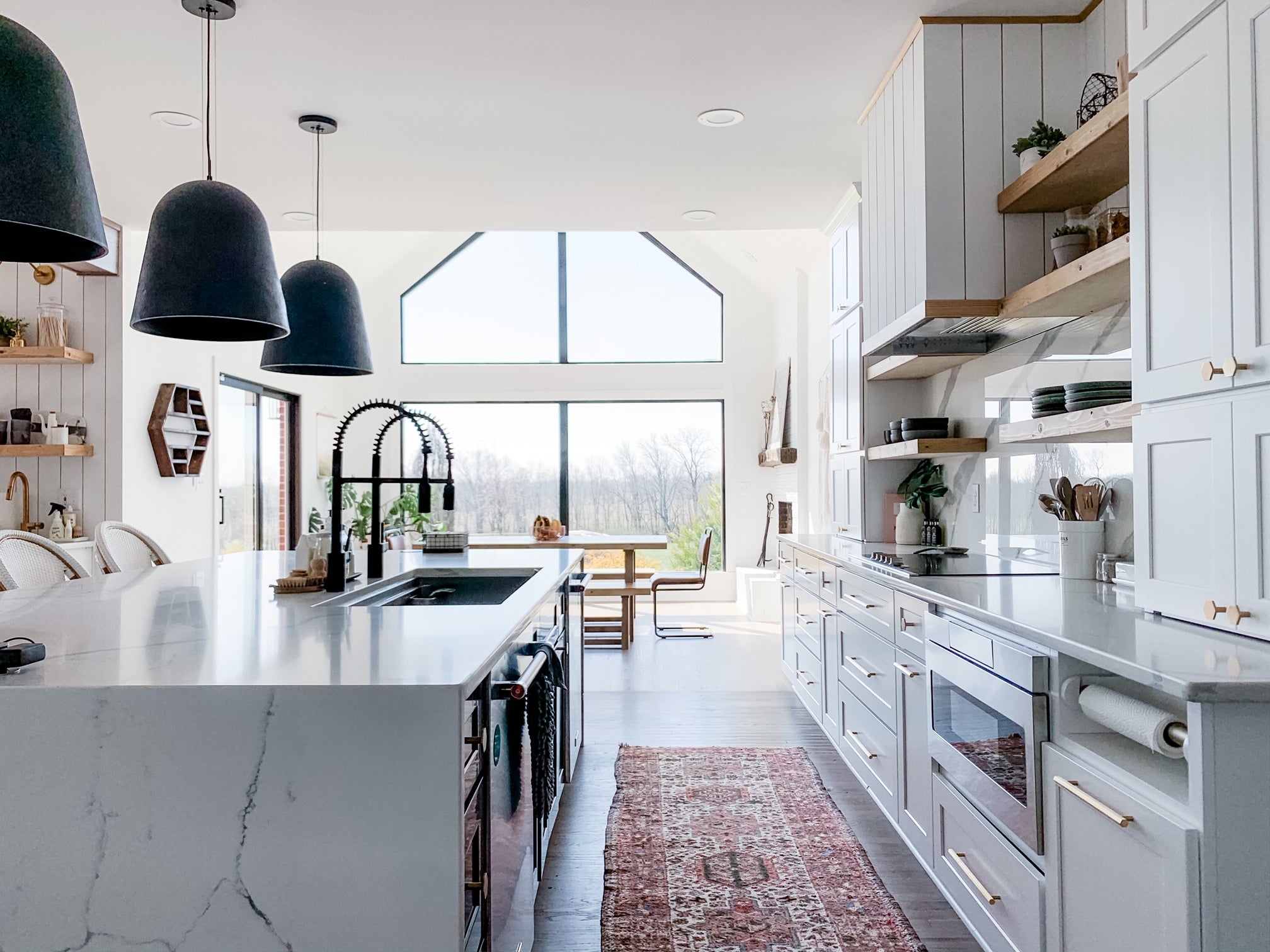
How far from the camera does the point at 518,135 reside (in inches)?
153

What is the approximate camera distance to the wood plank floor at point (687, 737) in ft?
8.16

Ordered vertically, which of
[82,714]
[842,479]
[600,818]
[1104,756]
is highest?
[842,479]

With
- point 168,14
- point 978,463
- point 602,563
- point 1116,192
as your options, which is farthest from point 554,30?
point 602,563

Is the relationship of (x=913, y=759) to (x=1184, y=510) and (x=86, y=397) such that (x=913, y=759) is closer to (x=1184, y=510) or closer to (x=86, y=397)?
(x=1184, y=510)

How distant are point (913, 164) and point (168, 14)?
249 centimetres

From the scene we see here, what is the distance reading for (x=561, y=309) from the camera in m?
9.22

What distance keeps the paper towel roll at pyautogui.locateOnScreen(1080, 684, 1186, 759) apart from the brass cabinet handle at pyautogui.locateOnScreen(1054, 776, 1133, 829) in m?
0.12

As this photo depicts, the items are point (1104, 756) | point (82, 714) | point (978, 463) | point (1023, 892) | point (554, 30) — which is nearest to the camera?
point (82, 714)

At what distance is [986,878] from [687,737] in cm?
227

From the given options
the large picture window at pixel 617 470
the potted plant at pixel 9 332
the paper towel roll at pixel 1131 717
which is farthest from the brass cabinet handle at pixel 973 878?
the large picture window at pixel 617 470

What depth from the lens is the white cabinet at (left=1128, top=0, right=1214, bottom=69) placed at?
173cm

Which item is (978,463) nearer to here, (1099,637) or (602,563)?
(1099,637)

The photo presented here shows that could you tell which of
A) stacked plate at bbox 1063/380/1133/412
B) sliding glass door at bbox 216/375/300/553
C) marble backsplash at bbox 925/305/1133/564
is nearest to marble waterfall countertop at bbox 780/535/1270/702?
marble backsplash at bbox 925/305/1133/564

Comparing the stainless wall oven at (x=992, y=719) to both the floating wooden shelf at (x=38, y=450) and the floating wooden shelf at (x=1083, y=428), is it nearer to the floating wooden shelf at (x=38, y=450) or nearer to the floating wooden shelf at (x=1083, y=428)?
the floating wooden shelf at (x=1083, y=428)
